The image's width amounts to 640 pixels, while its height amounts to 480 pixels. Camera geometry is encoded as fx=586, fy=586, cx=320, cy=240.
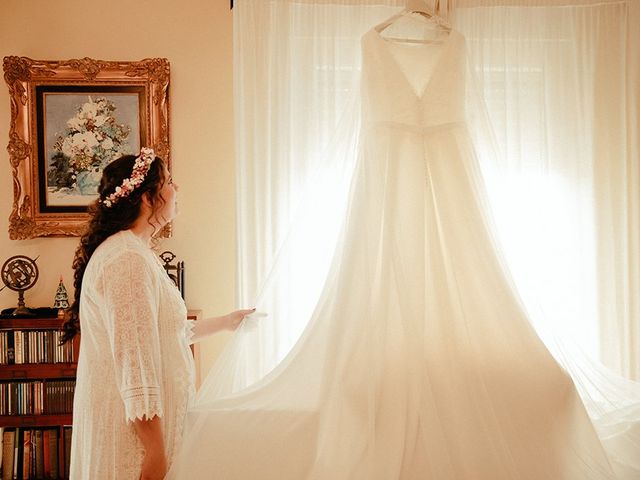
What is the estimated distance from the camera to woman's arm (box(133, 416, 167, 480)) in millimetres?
1431

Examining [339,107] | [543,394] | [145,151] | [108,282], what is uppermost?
[339,107]

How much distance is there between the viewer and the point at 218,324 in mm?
1906

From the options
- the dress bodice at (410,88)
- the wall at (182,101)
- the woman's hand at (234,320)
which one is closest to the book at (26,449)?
the wall at (182,101)

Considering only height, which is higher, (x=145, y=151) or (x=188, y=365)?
(x=145, y=151)

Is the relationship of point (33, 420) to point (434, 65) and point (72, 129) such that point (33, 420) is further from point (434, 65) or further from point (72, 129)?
point (434, 65)

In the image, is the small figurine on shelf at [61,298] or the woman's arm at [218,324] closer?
the woman's arm at [218,324]

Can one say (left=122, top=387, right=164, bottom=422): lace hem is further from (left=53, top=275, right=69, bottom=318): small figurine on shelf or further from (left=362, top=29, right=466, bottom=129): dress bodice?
(left=53, top=275, right=69, bottom=318): small figurine on shelf

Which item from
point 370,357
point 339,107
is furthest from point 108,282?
point 339,107

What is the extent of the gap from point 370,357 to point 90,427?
2.48 feet

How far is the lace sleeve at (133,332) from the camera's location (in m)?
1.42

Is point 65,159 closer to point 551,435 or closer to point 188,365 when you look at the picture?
point 188,365

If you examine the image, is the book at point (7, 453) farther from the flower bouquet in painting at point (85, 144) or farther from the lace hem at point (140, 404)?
the lace hem at point (140, 404)

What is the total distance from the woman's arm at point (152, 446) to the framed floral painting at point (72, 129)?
70.8 inches

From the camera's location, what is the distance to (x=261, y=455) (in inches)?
56.1
